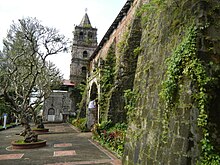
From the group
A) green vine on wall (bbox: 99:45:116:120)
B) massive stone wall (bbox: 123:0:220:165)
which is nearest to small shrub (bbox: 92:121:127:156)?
green vine on wall (bbox: 99:45:116:120)

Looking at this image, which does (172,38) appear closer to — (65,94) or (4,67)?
(4,67)

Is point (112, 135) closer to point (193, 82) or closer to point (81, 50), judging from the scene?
point (193, 82)

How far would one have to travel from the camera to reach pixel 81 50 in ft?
111

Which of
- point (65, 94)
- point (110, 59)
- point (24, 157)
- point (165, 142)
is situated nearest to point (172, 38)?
point (165, 142)

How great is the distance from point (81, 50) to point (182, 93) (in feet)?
103

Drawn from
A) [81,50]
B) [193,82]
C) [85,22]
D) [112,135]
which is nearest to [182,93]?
[193,82]

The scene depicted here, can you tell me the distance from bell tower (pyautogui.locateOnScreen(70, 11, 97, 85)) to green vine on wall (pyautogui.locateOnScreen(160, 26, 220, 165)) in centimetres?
2974

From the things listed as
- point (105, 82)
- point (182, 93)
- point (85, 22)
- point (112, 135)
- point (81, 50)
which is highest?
point (85, 22)

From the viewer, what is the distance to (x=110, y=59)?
14016 mm

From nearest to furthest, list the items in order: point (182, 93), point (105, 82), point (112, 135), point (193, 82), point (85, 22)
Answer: point (193, 82)
point (182, 93)
point (112, 135)
point (105, 82)
point (85, 22)

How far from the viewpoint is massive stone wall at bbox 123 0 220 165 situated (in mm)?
3176

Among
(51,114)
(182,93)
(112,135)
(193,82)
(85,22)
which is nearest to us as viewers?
(193,82)

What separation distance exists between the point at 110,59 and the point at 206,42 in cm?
1055

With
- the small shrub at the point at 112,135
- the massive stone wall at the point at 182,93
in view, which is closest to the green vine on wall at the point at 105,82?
the small shrub at the point at 112,135
